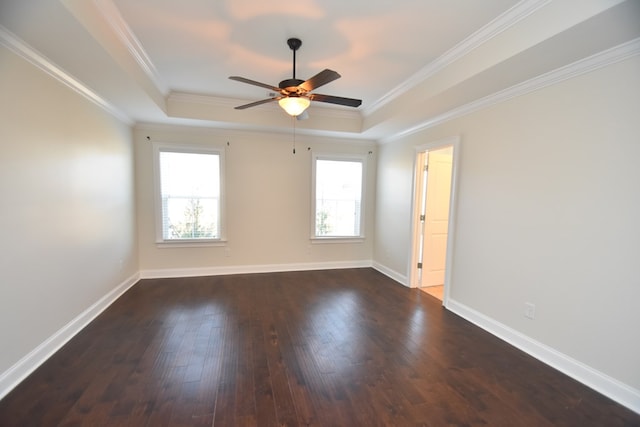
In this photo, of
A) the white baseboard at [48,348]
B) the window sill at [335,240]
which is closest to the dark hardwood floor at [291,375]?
the white baseboard at [48,348]

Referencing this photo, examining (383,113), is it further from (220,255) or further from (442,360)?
(220,255)

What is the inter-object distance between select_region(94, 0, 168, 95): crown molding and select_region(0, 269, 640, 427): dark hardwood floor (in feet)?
9.25

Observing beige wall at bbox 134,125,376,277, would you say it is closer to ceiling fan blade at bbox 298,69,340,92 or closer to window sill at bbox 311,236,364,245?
window sill at bbox 311,236,364,245

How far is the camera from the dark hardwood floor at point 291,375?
181 cm

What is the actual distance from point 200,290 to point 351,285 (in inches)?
93.1

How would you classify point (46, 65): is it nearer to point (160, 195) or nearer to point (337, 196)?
point (160, 195)

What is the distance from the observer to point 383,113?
4.11 metres

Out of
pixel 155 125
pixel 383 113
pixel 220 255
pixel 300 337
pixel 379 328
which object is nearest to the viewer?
pixel 300 337

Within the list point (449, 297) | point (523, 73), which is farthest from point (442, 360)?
point (523, 73)

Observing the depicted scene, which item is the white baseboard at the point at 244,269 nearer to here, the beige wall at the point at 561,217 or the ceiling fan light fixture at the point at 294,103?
the beige wall at the point at 561,217

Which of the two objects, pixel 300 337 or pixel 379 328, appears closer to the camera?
pixel 300 337

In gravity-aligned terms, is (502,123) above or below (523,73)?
below

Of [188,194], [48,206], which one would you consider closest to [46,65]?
[48,206]

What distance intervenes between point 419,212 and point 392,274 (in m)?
1.30
